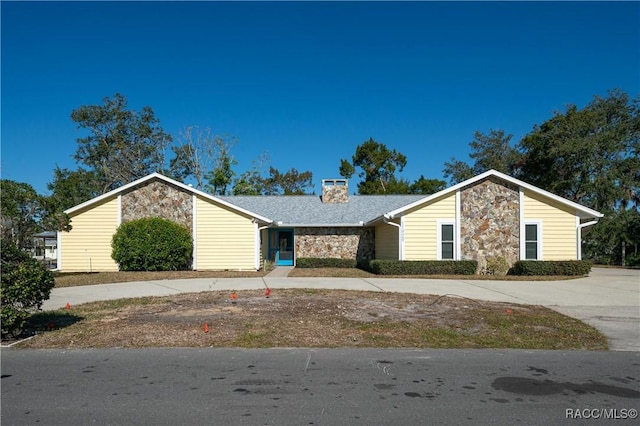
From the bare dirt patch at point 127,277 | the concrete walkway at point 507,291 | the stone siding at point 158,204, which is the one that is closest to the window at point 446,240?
the concrete walkway at point 507,291

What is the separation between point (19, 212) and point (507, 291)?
1284 centimetres

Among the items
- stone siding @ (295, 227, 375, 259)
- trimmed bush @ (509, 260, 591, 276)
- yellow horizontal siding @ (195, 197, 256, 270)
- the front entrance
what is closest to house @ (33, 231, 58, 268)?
yellow horizontal siding @ (195, 197, 256, 270)

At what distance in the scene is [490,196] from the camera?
20891 millimetres

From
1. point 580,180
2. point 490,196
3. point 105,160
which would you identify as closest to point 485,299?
point 490,196

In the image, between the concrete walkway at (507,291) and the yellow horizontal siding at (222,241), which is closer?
the concrete walkway at (507,291)

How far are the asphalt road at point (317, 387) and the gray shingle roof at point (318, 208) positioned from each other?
18.9 meters

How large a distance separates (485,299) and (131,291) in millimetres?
10146

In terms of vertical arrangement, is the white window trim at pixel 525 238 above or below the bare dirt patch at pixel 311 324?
above

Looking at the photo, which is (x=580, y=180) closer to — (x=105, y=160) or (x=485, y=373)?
(x=485, y=373)

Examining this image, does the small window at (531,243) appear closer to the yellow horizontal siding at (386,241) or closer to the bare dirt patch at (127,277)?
the yellow horizontal siding at (386,241)

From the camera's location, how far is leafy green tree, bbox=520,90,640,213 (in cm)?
3553

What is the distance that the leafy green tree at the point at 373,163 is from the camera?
173 ft

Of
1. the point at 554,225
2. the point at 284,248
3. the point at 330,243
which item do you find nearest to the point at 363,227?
the point at 330,243

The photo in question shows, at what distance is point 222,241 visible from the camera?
22.4m
